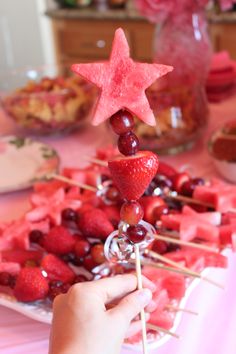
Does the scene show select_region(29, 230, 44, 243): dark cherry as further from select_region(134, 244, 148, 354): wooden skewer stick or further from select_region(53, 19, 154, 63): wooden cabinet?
select_region(53, 19, 154, 63): wooden cabinet

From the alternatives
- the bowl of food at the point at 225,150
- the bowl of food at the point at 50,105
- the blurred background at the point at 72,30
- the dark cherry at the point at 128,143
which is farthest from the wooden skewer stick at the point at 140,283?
the blurred background at the point at 72,30

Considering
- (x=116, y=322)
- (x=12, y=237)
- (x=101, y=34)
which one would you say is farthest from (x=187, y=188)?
(x=101, y=34)

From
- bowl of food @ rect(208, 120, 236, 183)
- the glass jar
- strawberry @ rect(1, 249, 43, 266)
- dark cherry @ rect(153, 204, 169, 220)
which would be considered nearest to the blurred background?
the glass jar

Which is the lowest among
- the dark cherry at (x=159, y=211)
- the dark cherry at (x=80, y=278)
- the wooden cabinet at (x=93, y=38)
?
the wooden cabinet at (x=93, y=38)

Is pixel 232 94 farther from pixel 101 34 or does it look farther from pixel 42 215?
pixel 101 34

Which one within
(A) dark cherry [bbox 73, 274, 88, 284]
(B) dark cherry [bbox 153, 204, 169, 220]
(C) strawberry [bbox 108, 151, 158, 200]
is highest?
(C) strawberry [bbox 108, 151, 158, 200]

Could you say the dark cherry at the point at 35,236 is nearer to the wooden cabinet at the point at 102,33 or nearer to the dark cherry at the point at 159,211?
the dark cherry at the point at 159,211
